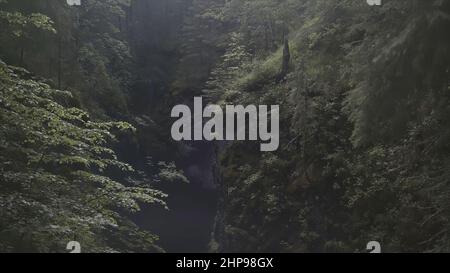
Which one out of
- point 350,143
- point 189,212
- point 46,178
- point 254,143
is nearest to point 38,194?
point 46,178

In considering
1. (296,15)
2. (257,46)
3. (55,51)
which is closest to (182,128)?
(257,46)

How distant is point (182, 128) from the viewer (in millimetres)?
28188

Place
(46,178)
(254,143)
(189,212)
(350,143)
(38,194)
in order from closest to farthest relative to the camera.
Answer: (38,194) → (46,178) → (350,143) → (254,143) → (189,212)

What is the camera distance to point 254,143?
15070 millimetres

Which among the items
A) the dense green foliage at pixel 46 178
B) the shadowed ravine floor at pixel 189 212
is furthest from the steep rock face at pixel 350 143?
the shadowed ravine floor at pixel 189 212

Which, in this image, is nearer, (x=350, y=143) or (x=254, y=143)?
Result: (x=350, y=143)

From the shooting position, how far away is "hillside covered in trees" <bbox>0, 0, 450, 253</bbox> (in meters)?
6.69

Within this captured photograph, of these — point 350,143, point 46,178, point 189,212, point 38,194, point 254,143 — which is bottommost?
point 189,212

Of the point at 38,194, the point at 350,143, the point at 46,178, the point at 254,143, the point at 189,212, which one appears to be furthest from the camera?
the point at 189,212

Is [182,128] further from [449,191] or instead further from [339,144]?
[449,191]

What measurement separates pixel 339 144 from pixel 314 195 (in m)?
1.57

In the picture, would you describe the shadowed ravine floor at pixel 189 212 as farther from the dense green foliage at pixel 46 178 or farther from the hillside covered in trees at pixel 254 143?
A: the dense green foliage at pixel 46 178

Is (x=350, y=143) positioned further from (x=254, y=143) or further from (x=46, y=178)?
(x=46, y=178)

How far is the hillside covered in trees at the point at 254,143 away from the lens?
6.69 meters
